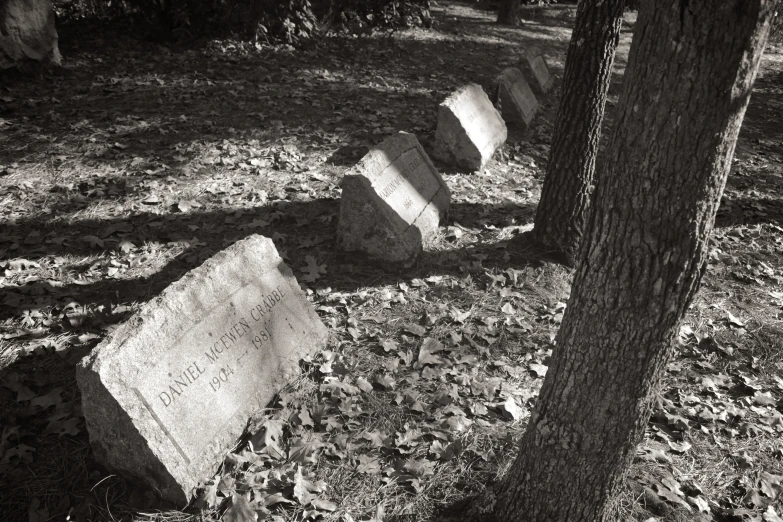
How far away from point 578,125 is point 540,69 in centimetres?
565

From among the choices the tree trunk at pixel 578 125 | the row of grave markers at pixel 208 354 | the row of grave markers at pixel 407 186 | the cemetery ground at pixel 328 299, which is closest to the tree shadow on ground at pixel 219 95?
the cemetery ground at pixel 328 299

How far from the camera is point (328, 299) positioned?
437 cm

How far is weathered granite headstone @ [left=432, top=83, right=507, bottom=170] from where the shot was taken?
6367 mm

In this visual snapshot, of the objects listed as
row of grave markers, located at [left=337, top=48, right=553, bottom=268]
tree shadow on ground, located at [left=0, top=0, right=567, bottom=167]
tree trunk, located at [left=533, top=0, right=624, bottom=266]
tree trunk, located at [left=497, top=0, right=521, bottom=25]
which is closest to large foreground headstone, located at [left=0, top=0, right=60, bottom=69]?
tree shadow on ground, located at [left=0, top=0, right=567, bottom=167]

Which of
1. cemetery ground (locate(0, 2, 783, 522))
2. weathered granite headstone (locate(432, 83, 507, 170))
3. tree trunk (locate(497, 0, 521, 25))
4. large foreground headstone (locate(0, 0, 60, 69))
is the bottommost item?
cemetery ground (locate(0, 2, 783, 522))

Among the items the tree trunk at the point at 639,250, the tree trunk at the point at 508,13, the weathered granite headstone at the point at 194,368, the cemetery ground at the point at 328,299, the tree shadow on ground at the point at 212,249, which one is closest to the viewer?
the tree trunk at the point at 639,250

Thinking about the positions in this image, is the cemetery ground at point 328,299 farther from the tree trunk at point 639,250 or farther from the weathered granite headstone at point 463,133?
the tree trunk at point 639,250

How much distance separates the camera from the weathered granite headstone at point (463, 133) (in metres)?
6.37

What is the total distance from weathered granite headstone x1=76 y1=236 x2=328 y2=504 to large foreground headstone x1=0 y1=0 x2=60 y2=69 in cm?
624

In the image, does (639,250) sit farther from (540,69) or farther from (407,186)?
(540,69)

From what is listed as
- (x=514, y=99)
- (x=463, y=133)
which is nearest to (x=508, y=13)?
(x=514, y=99)

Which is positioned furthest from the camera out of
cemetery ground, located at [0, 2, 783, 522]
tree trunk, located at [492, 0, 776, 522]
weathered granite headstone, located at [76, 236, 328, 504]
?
cemetery ground, located at [0, 2, 783, 522]

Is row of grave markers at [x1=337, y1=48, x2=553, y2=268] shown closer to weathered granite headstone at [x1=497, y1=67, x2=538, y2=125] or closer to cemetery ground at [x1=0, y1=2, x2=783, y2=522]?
cemetery ground at [x1=0, y1=2, x2=783, y2=522]

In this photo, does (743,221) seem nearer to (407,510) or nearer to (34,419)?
(407,510)
